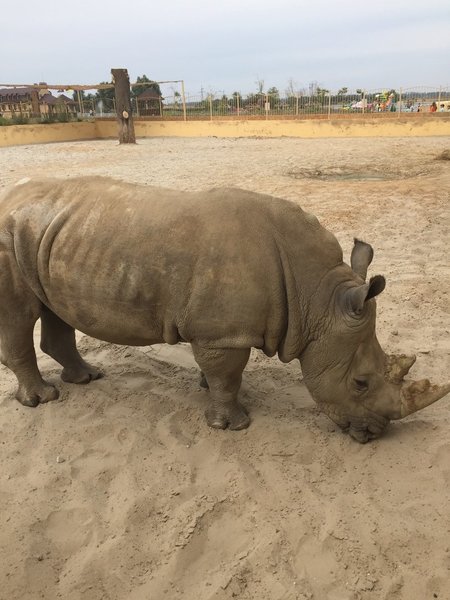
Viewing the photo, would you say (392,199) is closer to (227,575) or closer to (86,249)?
(86,249)

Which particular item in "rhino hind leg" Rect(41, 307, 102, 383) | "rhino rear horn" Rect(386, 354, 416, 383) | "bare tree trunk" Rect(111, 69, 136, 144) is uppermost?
"bare tree trunk" Rect(111, 69, 136, 144)

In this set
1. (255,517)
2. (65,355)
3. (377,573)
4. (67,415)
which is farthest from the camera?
(65,355)

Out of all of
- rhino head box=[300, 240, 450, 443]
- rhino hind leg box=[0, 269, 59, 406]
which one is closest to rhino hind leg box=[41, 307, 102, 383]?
rhino hind leg box=[0, 269, 59, 406]

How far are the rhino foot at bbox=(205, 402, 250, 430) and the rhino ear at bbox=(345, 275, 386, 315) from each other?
1114 millimetres

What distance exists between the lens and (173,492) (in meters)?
3.10

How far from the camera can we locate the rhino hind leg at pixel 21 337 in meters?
3.55

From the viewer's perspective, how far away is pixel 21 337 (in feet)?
12.3

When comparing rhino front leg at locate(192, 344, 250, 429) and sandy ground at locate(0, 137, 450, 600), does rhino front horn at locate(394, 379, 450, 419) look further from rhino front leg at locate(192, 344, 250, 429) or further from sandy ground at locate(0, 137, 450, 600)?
rhino front leg at locate(192, 344, 250, 429)

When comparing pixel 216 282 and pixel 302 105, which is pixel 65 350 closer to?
pixel 216 282

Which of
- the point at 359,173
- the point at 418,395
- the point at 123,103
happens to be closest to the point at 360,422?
the point at 418,395

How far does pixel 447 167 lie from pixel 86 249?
11210 mm

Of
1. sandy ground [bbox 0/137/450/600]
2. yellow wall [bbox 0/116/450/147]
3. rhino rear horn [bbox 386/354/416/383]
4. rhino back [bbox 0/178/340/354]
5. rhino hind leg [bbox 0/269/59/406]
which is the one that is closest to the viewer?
sandy ground [bbox 0/137/450/600]

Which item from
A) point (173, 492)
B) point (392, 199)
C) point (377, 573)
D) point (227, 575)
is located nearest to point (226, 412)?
point (173, 492)

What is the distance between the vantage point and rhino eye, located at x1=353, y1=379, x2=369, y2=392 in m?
3.25
